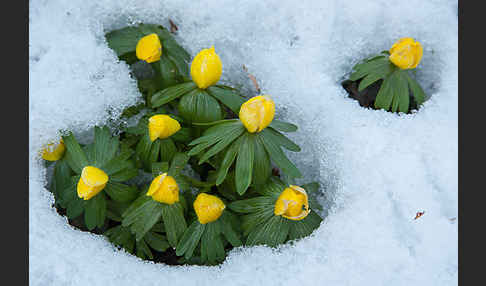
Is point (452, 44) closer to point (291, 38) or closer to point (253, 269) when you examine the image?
point (291, 38)

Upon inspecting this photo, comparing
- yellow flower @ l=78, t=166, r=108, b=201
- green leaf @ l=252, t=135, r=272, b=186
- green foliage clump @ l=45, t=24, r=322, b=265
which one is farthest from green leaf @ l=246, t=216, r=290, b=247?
yellow flower @ l=78, t=166, r=108, b=201

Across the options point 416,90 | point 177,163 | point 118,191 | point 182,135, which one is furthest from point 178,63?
point 416,90

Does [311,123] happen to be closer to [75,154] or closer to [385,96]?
[385,96]

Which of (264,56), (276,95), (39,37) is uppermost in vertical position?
(39,37)

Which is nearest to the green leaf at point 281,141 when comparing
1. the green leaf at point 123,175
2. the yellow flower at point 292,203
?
the yellow flower at point 292,203

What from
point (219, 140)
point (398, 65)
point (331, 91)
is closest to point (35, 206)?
point (219, 140)

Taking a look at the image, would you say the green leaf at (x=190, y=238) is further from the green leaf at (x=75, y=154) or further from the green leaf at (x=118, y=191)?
the green leaf at (x=75, y=154)
